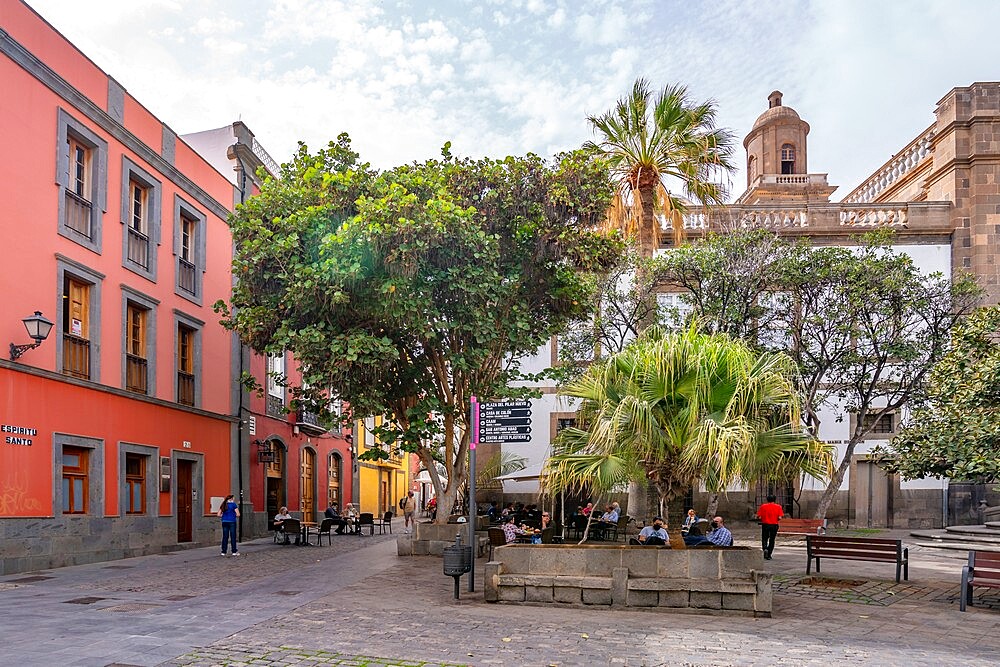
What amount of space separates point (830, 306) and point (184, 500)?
17.8 m

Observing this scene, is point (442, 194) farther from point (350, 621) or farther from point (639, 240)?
point (350, 621)

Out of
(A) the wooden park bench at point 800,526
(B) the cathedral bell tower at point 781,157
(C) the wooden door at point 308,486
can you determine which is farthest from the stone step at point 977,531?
(B) the cathedral bell tower at point 781,157

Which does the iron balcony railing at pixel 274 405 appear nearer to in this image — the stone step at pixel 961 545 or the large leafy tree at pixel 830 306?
the large leafy tree at pixel 830 306

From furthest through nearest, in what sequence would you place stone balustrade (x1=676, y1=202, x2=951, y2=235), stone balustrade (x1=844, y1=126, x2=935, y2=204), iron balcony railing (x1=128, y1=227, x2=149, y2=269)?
stone balustrade (x1=844, y1=126, x2=935, y2=204) → stone balustrade (x1=676, y1=202, x2=951, y2=235) → iron balcony railing (x1=128, y1=227, x2=149, y2=269)

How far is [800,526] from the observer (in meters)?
22.1

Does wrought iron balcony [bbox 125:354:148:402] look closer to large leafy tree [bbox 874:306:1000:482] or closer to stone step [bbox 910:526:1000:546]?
large leafy tree [bbox 874:306:1000:482]

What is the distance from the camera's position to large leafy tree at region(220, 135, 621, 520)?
636 inches

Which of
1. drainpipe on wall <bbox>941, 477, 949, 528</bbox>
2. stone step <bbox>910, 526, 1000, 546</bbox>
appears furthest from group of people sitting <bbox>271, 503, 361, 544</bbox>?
drainpipe on wall <bbox>941, 477, 949, 528</bbox>

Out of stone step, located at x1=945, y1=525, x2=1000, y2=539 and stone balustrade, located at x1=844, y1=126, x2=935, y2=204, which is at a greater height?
stone balustrade, located at x1=844, y1=126, x2=935, y2=204

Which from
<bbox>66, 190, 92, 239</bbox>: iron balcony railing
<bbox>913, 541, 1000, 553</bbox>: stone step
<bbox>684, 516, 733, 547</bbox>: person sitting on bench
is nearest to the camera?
<bbox>684, 516, 733, 547</bbox>: person sitting on bench

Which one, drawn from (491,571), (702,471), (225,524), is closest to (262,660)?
(491,571)

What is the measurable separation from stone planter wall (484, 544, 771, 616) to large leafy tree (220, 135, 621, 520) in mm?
6068

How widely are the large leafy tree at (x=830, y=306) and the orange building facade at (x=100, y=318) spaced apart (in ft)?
41.6

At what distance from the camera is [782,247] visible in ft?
79.7
